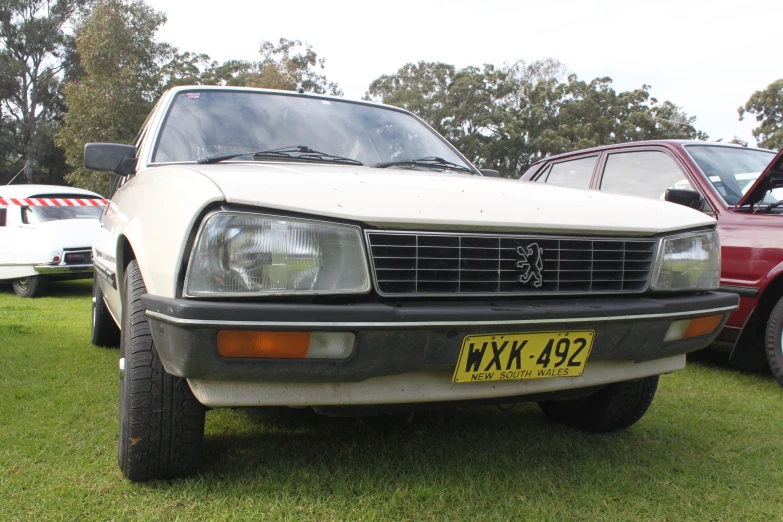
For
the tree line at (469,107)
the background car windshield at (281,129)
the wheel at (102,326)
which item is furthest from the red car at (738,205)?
the tree line at (469,107)

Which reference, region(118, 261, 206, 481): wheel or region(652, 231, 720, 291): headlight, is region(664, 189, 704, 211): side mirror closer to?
region(652, 231, 720, 291): headlight

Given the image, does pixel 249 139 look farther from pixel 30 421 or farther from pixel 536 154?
pixel 536 154

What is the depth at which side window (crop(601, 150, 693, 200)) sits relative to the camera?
4266 millimetres

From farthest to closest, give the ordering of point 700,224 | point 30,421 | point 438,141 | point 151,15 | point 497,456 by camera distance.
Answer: point 151,15
point 438,141
point 30,421
point 497,456
point 700,224

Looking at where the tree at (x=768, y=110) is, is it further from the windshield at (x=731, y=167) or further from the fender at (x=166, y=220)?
the fender at (x=166, y=220)

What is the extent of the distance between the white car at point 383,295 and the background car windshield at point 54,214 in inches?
257

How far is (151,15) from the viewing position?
21078 mm

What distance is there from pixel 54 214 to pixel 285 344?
766 centimetres

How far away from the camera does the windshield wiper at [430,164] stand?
2654 millimetres

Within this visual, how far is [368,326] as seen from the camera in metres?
1.52

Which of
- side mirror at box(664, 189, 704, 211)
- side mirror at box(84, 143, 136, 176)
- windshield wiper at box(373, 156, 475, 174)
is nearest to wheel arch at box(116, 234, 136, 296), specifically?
side mirror at box(84, 143, 136, 176)

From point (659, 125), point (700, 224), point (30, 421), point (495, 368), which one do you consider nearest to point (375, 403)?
point (495, 368)

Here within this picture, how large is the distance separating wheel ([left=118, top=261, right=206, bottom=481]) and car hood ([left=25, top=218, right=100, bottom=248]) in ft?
20.9

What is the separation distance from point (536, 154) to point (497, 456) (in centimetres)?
3260
